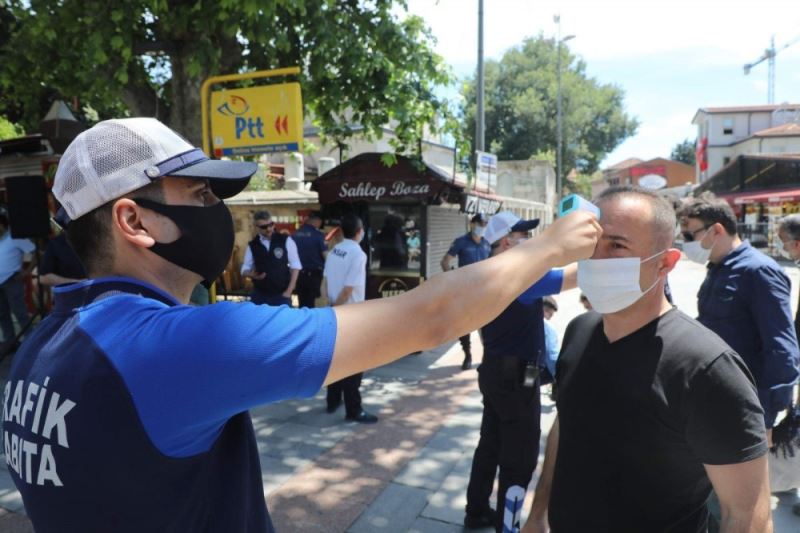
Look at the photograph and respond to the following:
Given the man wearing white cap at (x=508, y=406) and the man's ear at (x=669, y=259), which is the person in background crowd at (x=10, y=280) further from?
the man's ear at (x=669, y=259)

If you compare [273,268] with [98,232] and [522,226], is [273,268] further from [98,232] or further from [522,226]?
[98,232]

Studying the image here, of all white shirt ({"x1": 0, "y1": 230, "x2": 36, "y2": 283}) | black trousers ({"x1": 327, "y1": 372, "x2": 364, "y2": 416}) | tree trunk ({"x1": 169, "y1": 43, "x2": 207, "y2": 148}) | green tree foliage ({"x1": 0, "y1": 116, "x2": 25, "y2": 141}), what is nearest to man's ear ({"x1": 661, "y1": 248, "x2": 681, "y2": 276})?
black trousers ({"x1": 327, "y1": 372, "x2": 364, "y2": 416})

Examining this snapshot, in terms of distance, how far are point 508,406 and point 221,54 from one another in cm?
590

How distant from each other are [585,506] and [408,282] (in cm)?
690

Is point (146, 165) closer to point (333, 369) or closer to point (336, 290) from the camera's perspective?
point (333, 369)

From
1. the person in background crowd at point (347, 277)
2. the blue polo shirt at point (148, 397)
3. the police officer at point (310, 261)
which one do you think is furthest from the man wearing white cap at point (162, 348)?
the police officer at point (310, 261)

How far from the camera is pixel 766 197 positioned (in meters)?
25.4

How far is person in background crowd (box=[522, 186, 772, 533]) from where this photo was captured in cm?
155

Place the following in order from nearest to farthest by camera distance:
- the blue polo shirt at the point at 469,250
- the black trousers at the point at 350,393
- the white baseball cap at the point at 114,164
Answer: the white baseball cap at the point at 114,164, the black trousers at the point at 350,393, the blue polo shirt at the point at 469,250

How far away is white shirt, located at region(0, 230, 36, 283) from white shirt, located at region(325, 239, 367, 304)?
186 inches

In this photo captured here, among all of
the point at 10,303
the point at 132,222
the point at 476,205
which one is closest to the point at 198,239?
the point at 132,222

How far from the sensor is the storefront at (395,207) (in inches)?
331

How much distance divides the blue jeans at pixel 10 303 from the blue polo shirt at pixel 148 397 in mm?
7971

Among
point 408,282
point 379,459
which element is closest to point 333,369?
point 379,459
